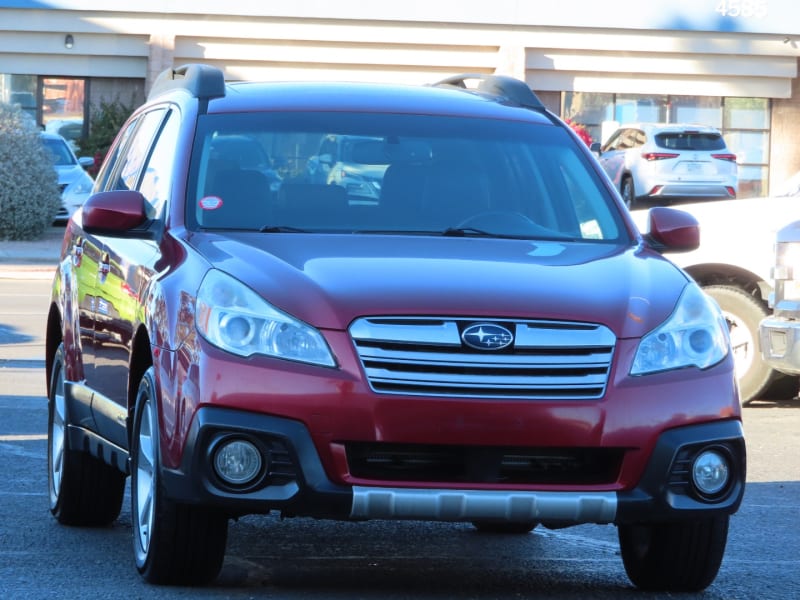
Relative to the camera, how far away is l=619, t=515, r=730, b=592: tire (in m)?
5.91

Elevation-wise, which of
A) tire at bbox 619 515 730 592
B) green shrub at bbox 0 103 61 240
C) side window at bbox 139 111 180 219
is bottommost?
tire at bbox 619 515 730 592

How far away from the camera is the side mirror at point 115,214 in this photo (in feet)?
20.5

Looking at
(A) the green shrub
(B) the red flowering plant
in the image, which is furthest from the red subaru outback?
(B) the red flowering plant

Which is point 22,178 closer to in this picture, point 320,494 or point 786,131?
point 320,494

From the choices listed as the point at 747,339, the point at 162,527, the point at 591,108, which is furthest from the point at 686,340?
the point at 591,108

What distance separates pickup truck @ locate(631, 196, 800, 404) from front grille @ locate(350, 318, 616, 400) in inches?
267

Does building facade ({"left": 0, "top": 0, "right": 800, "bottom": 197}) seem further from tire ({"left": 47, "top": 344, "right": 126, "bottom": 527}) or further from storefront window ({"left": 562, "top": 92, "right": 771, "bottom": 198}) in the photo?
tire ({"left": 47, "top": 344, "right": 126, "bottom": 527})

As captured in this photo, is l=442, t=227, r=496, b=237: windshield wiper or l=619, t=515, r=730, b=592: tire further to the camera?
l=442, t=227, r=496, b=237: windshield wiper

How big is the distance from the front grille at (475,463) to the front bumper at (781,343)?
18.0ft

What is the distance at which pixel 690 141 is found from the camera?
3441 cm

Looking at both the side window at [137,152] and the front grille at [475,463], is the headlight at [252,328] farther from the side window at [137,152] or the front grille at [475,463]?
the side window at [137,152]

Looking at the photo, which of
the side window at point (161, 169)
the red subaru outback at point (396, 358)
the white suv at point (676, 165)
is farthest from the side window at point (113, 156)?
the white suv at point (676, 165)

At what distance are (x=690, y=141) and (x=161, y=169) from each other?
2851 centimetres

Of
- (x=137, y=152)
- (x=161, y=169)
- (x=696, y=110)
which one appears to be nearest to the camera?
(x=161, y=169)
